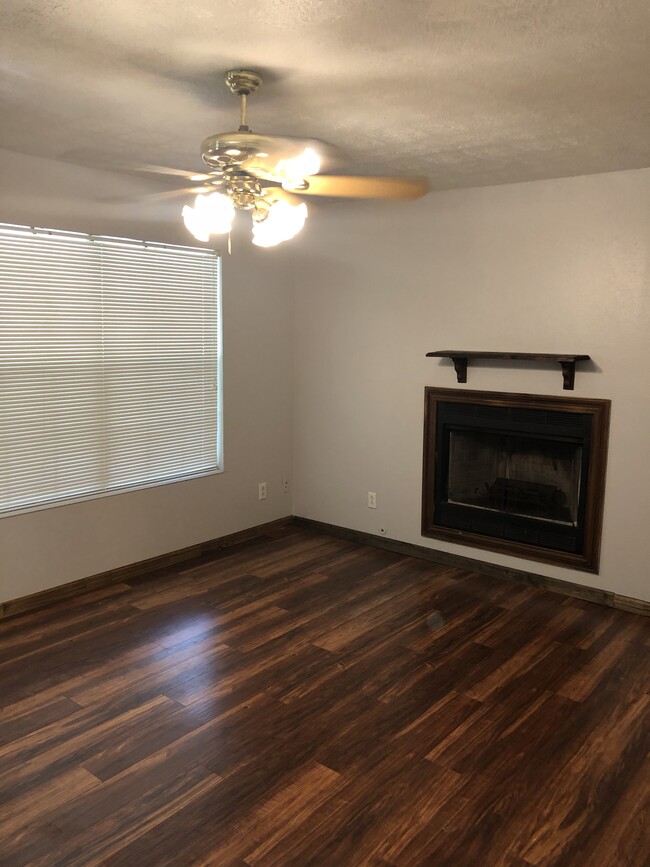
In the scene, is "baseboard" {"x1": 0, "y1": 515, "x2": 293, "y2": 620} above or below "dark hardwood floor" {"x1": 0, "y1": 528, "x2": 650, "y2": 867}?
above

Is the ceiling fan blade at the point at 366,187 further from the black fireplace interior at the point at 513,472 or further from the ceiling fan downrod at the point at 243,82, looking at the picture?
the black fireplace interior at the point at 513,472

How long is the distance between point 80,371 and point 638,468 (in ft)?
10.5

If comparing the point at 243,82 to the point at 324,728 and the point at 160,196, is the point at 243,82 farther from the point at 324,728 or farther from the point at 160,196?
the point at 324,728

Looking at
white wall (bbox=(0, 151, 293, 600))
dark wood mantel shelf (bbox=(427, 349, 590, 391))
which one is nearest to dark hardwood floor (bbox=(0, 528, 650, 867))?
white wall (bbox=(0, 151, 293, 600))

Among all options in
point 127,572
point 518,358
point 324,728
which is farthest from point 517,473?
point 127,572

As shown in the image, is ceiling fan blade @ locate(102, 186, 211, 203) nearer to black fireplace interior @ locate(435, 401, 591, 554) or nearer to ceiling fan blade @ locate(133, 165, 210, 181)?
ceiling fan blade @ locate(133, 165, 210, 181)

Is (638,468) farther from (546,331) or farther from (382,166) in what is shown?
(382,166)

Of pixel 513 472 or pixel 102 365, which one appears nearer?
pixel 102 365

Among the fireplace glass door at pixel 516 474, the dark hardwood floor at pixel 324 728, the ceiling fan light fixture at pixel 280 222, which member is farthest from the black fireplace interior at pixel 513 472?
the ceiling fan light fixture at pixel 280 222

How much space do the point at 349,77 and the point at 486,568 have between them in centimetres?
311

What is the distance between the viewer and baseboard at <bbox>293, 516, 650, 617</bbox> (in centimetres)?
394

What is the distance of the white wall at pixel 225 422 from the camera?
375 cm

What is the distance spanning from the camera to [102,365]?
4082 mm

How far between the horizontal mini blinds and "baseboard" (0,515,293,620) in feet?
1.65
